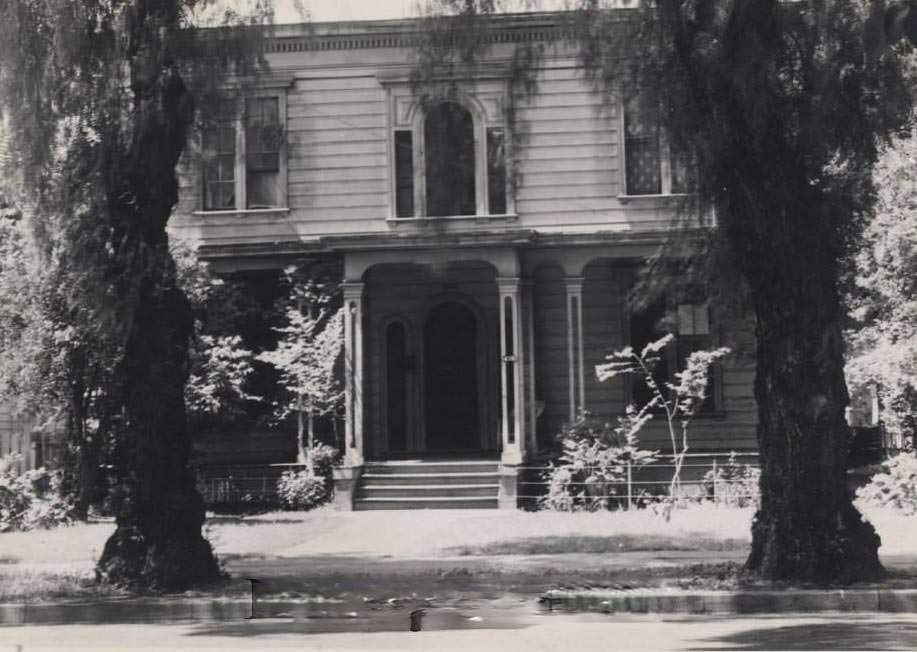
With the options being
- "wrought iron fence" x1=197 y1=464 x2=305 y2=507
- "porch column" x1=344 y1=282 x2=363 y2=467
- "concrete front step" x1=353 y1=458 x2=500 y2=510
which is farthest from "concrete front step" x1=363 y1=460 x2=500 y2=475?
"wrought iron fence" x1=197 y1=464 x2=305 y2=507

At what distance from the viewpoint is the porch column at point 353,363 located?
68.8 ft

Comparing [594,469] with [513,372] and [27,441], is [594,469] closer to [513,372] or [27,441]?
[513,372]

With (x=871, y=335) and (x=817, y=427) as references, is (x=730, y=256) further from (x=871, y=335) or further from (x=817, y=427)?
(x=871, y=335)

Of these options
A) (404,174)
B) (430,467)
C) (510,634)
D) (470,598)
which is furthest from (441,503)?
(510,634)

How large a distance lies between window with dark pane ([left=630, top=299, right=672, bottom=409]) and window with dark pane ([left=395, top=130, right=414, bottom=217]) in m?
4.49

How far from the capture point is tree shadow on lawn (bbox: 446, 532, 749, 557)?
15.3 m

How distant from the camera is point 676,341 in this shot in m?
22.4

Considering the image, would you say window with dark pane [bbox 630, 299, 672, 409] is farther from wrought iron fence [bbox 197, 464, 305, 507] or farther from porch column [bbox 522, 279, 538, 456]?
wrought iron fence [bbox 197, 464, 305, 507]

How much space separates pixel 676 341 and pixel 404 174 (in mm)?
5695

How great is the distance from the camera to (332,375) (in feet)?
70.9

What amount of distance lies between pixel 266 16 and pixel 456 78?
2013 mm

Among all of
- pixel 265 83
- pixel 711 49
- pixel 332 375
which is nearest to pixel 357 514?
pixel 332 375

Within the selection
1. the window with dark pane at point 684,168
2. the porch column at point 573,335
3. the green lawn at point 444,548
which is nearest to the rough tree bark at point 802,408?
the green lawn at point 444,548

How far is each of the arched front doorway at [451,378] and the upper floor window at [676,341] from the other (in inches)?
114
